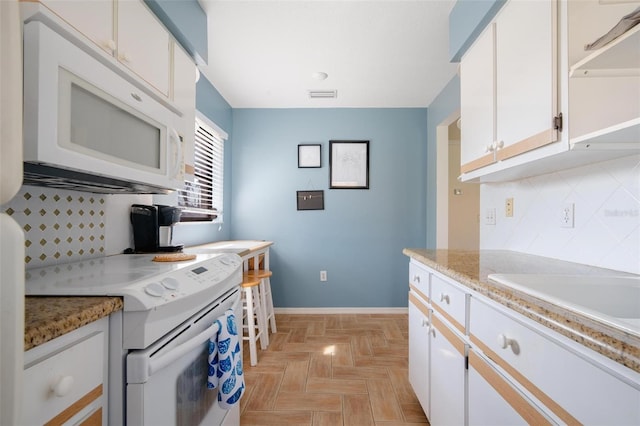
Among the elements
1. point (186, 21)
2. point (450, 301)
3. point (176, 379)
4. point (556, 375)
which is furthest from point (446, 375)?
point (186, 21)

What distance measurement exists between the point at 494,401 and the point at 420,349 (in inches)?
29.3

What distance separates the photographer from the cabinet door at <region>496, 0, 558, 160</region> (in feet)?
3.43

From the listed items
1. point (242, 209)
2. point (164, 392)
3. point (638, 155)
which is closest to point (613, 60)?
point (638, 155)

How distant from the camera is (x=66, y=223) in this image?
1.19 metres

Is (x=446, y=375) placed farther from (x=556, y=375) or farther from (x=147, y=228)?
(x=147, y=228)

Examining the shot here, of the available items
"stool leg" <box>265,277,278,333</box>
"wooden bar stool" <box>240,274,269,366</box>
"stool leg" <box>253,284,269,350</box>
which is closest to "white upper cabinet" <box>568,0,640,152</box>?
"wooden bar stool" <box>240,274,269,366</box>

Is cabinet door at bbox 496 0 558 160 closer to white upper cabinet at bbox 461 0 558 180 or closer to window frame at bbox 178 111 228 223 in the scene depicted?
white upper cabinet at bbox 461 0 558 180

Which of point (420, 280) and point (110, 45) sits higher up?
point (110, 45)

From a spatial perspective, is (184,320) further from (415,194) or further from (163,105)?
(415,194)

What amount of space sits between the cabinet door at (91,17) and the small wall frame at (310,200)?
244 cm

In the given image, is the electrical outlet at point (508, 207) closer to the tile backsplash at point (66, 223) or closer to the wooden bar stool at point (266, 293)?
the wooden bar stool at point (266, 293)

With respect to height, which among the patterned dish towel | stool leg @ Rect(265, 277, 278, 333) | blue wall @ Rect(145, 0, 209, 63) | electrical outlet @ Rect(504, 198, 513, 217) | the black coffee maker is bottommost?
stool leg @ Rect(265, 277, 278, 333)

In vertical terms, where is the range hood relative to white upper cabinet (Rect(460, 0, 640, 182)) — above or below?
below

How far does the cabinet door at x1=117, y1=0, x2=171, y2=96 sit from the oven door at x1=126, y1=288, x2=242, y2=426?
3.37ft
